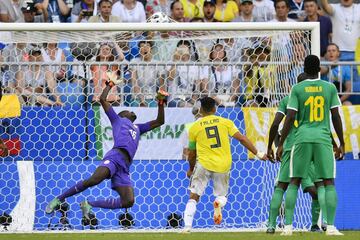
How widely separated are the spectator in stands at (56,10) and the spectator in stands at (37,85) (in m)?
2.94

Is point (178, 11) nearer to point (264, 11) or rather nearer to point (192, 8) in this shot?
point (192, 8)

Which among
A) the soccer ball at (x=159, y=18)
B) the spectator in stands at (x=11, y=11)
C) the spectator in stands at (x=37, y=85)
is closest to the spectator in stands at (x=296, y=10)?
the soccer ball at (x=159, y=18)

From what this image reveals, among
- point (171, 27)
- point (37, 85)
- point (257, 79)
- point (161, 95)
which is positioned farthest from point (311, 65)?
point (37, 85)

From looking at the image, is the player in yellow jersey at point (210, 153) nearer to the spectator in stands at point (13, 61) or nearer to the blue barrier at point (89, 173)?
the blue barrier at point (89, 173)

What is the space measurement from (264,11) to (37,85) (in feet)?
17.6

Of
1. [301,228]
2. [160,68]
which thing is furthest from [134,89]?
[301,228]

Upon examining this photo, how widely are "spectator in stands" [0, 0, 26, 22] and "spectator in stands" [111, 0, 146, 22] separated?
5.64ft

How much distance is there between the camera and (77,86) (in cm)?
1709

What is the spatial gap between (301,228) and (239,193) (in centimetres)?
155

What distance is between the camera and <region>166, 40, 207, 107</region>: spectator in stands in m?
17.3

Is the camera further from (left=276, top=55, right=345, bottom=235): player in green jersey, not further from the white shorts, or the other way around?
(left=276, top=55, right=345, bottom=235): player in green jersey

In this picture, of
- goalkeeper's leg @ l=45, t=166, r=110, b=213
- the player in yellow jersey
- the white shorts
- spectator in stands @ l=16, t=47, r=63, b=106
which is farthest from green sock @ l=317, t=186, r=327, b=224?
spectator in stands @ l=16, t=47, r=63, b=106

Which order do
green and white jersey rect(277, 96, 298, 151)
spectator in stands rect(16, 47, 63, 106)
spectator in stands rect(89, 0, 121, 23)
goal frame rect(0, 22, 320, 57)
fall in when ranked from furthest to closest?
1. spectator in stands rect(89, 0, 121, 23)
2. spectator in stands rect(16, 47, 63, 106)
3. goal frame rect(0, 22, 320, 57)
4. green and white jersey rect(277, 96, 298, 151)

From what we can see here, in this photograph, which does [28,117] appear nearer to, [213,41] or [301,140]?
[213,41]
